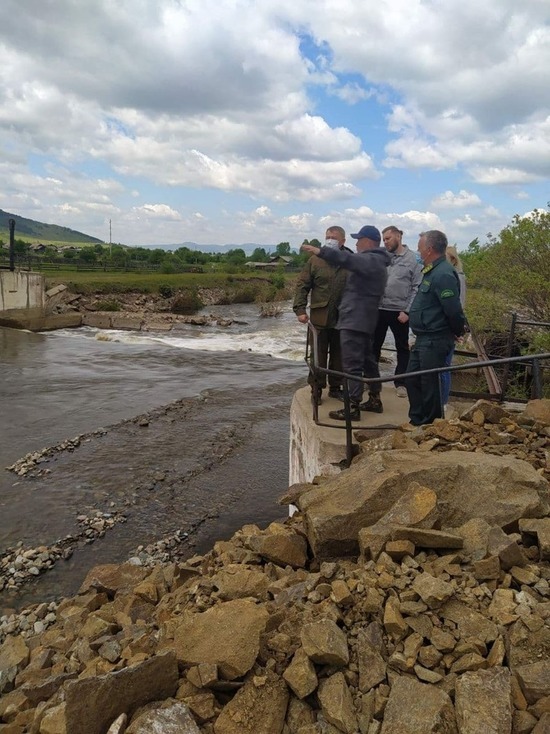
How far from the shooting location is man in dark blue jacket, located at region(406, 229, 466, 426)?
206 inches

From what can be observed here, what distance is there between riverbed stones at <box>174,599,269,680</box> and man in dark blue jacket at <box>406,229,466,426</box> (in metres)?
3.22

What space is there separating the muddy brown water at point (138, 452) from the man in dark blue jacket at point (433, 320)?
361 cm

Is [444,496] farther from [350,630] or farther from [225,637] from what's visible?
[225,637]

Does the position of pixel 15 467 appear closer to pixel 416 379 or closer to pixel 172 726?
pixel 416 379

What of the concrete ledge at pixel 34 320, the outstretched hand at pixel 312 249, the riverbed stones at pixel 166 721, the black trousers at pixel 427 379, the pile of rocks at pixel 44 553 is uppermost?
the outstretched hand at pixel 312 249

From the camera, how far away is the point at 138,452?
11148 mm

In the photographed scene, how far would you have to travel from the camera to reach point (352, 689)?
254cm

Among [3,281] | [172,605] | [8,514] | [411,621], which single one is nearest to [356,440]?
[172,605]

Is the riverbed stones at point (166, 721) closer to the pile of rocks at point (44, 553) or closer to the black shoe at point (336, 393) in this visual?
the pile of rocks at point (44, 553)

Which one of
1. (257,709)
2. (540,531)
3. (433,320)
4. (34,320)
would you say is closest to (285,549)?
(257,709)

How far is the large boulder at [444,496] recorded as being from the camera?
11.6 ft

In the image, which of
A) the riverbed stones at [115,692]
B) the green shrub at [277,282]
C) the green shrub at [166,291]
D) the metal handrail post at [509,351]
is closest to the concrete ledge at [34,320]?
the green shrub at [166,291]

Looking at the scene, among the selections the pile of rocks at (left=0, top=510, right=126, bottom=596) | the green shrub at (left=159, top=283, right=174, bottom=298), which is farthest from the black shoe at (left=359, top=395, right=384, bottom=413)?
the green shrub at (left=159, top=283, right=174, bottom=298)

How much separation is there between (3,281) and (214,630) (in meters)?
32.3
